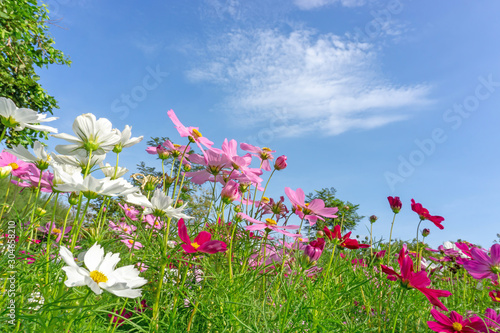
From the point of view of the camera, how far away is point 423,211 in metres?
1.78

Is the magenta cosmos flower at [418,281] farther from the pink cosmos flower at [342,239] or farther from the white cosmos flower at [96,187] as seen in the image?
the white cosmos flower at [96,187]

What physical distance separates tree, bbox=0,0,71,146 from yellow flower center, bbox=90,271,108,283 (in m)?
6.76

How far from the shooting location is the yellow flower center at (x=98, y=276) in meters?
0.66

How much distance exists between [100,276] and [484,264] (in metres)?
1.56

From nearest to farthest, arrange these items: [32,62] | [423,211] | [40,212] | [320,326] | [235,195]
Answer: [320,326], [235,195], [40,212], [423,211], [32,62]

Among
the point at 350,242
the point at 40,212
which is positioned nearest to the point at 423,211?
the point at 350,242

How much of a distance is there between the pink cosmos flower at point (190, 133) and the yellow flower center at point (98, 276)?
77cm

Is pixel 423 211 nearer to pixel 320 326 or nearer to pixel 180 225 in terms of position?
pixel 320 326

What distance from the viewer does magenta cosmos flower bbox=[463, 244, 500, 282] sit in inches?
57.5

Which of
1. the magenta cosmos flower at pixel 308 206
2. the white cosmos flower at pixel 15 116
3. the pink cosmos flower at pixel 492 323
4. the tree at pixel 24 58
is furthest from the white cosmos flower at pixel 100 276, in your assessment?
the tree at pixel 24 58

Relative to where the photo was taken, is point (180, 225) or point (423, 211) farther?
point (423, 211)

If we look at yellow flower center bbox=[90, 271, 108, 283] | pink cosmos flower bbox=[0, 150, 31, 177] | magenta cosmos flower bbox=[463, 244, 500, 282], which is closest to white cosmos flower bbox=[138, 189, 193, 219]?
yellow flower center bbox=[90, 271, 108, 283]

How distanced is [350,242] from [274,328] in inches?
19.9

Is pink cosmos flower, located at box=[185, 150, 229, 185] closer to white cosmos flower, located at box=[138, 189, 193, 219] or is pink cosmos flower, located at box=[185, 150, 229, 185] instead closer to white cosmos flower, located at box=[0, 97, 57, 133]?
white cosmos flower, located at box=[138, 189, 193, 219]
